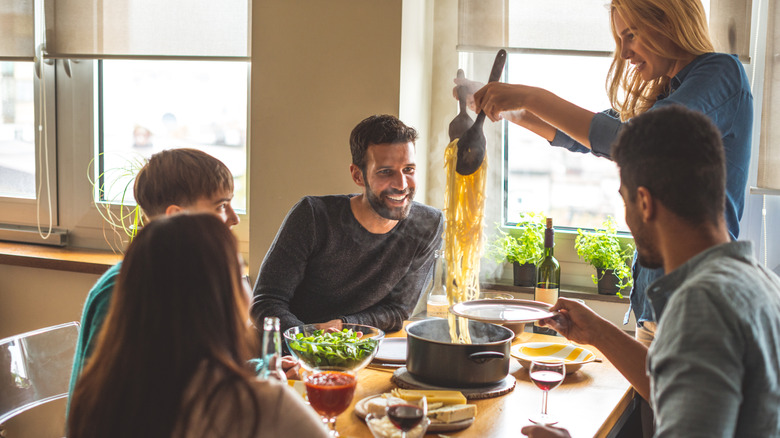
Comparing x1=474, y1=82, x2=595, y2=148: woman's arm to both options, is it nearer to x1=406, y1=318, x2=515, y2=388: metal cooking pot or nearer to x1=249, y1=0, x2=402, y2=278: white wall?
x1=406, y1=318, x2=515, y2=388: metal cooking pot

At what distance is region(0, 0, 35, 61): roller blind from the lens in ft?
11.6

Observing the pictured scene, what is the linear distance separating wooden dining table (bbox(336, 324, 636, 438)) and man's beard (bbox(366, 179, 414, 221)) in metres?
0.71

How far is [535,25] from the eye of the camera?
3.00 m

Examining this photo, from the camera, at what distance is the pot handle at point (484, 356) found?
1771mm

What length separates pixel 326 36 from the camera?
3.01 meters

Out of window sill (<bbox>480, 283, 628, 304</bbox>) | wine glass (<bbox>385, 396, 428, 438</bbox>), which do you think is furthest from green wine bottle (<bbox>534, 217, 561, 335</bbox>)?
wine glass (<bbox>385, 396, 428, 438</bbox>)

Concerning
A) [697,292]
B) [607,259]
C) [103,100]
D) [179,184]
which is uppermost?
[103,100]

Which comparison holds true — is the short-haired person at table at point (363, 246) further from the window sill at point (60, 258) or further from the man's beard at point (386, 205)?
the window sill at point (60, 258)

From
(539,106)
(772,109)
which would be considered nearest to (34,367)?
(539,106)

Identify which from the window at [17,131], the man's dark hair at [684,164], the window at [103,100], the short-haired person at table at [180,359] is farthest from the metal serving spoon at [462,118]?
the window at [17,131]

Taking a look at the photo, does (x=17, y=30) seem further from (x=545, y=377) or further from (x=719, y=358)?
(x=719, y=358)

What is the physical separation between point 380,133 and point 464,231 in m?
0.47

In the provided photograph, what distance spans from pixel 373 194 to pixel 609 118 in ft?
3.14

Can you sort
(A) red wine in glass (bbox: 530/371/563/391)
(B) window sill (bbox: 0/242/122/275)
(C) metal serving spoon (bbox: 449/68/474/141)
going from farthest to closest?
1. (B) window sill (bbox: 0/242/122/275)
2. (C) metal serving spoon (bbox: 449/68/474/141)
3. (A) red wine in glass (bbox: 530/371/563/391)
